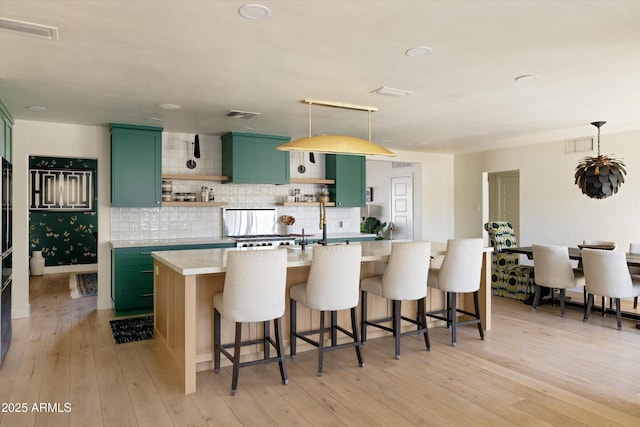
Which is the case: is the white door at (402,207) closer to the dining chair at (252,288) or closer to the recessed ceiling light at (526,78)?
the recessed ceiling light at (526,78)

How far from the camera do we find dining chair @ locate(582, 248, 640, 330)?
15.3ft

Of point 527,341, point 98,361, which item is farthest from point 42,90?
point 527,341

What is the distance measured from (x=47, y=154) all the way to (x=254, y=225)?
2793 millimetres

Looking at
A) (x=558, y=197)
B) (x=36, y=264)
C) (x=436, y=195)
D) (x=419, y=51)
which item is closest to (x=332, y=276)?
(x=419, y=51)

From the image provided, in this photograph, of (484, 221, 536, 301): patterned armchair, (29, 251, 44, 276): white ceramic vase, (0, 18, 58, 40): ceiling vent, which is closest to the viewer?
(0, 18, 58, 40): ceiling vent

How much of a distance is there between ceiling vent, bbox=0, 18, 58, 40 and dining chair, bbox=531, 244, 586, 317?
5.21 metres

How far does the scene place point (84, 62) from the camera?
322 cm

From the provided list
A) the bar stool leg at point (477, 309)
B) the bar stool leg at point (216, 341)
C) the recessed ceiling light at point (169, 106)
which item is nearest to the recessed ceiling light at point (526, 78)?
the bar stool leg at point (477, 309)

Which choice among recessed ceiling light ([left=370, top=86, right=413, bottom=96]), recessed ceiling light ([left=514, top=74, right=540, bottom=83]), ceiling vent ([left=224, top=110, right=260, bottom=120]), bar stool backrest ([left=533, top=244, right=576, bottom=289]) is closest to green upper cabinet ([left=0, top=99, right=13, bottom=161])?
ceiling vent ([left=224, top=110, right=260, bottom=120])

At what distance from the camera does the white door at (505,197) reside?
348 inches

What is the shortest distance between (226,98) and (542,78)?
109 inches

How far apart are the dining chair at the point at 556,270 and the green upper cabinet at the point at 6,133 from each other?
591cm

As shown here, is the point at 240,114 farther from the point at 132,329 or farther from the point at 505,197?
the point at 505,197

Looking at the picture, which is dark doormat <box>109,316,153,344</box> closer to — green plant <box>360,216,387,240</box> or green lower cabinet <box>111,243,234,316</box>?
green lower cabinet <box>111,243,234,316</box>
